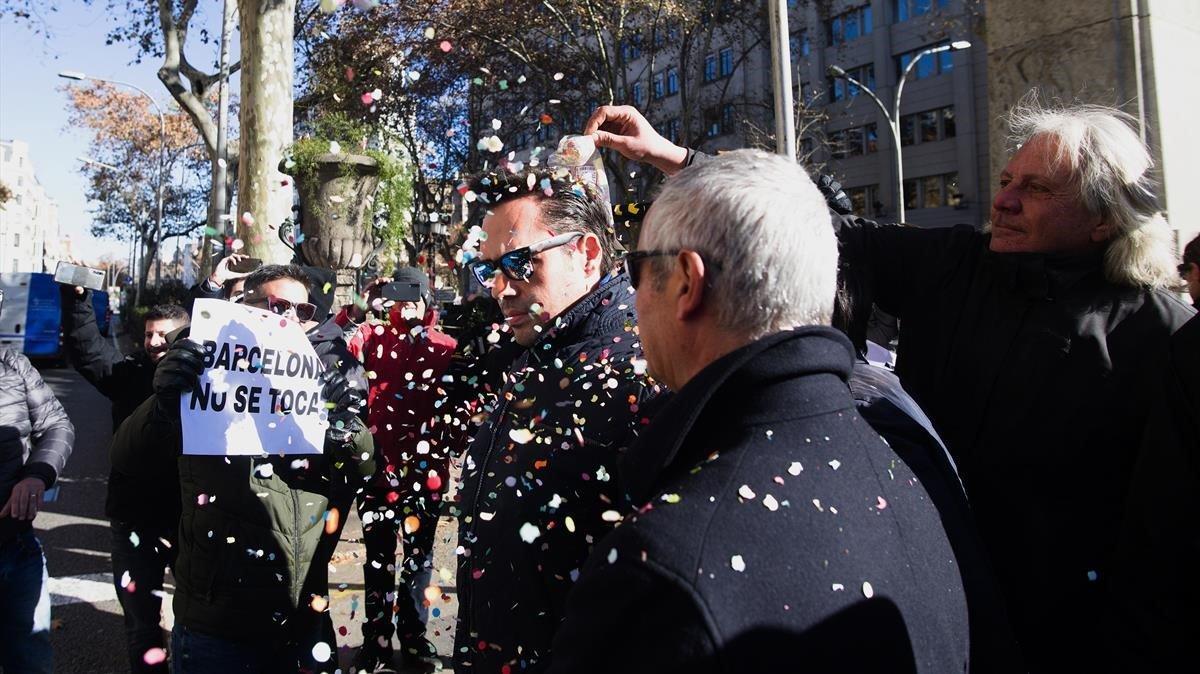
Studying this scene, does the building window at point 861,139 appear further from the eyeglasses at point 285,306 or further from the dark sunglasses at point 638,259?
the dark sunglasses at point 638,259

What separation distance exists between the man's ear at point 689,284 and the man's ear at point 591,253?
90 cm

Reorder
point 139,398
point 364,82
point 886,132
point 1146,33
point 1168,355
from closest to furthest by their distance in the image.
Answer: point 1168,355 → point 1146,33 → point 139,398 → point 364,82 → point 886,132

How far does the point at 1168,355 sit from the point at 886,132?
36138mm

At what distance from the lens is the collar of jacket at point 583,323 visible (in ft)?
6.88

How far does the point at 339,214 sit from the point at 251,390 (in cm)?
473

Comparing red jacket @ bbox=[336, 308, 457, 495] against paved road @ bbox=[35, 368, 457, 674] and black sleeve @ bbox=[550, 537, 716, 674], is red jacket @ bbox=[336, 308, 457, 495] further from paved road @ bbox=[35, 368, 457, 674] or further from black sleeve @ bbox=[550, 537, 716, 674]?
black sleeve @ bbox=[550, 537, 716, 674]

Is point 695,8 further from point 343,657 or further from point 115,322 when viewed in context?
point 115,322

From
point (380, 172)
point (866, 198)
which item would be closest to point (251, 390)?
point (380, 172)

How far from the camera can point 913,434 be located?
154cm

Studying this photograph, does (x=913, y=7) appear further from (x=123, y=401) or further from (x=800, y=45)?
(x=123, y=401)

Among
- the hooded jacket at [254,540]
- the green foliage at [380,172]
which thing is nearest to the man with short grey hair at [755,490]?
the hooded jacket at [254,540]

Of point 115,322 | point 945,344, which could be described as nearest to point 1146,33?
point 945,344

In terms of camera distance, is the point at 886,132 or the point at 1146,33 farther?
the point at 886,132

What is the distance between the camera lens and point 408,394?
12.1 ft
